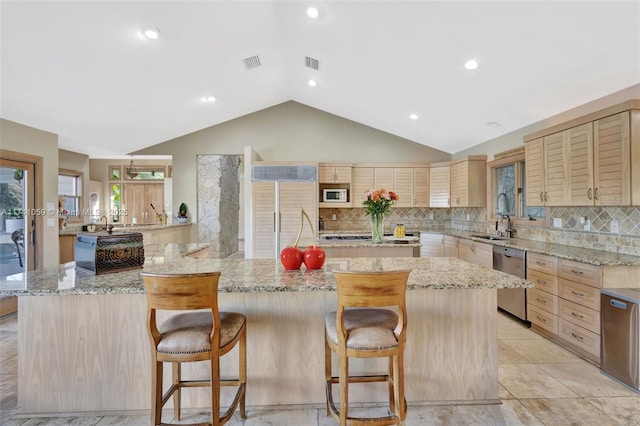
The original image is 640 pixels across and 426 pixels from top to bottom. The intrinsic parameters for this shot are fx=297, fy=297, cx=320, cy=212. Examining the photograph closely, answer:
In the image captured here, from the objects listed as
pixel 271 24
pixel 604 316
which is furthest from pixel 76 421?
pixel 271 24

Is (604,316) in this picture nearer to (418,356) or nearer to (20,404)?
(418,356)

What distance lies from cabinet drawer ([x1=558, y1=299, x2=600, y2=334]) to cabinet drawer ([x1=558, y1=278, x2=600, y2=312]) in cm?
4

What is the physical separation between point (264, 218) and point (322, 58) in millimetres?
2836

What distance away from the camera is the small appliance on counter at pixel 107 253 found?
1.90m

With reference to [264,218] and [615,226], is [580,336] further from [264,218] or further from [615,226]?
[264,218]

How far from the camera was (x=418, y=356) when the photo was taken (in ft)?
6.40

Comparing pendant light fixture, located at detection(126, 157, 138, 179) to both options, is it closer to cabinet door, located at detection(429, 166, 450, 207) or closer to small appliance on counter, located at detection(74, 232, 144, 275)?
small appliance on counter, located at detection(74, 232, 144, 275)

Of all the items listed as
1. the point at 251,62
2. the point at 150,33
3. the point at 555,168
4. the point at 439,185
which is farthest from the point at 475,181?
the point at 150,33

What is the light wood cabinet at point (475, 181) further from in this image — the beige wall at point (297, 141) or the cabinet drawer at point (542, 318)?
the cabinet drawer at point (542, 318)

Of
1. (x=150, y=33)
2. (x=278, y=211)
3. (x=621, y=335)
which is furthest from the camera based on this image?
(x=278, y=211)

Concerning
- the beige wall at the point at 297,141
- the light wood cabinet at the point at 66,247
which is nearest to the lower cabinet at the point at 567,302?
the beige wall at the point at 297,141

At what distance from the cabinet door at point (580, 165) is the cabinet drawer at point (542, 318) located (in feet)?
3.67

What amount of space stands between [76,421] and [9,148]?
3431 millimetres

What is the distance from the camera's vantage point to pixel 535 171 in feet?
11.0
